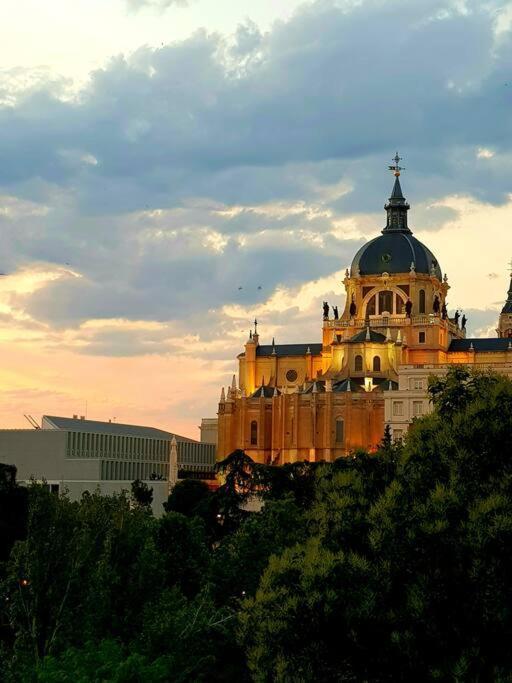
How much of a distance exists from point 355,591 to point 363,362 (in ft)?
413

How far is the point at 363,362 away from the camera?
160125mm

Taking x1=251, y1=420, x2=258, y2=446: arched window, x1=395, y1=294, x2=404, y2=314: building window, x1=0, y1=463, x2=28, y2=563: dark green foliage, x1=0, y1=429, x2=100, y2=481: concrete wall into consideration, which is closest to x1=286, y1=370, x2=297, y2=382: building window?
x1=251, y1=420, x2=258, y2=446: arched window

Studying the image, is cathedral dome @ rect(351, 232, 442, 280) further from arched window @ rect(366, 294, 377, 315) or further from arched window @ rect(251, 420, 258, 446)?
arched window @ rect(251, 420, 258, 446)

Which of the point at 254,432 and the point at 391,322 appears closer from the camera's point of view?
the point at 254,432

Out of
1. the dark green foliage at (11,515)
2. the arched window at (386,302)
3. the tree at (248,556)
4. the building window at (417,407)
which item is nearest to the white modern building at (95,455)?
the building window at (417,407)

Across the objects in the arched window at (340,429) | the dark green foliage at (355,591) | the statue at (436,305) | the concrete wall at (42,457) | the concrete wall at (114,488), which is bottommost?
the dark green foliage at (355,591)

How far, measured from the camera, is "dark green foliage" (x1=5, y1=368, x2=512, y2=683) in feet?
110

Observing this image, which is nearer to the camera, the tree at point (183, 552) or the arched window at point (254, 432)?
the tree at point (183, 552)

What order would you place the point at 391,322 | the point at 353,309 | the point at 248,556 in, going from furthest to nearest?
1. the point at 353,309
2. the point at 391,322
3. the point at 248,556

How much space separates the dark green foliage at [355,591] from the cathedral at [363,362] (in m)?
Answer: 95.6

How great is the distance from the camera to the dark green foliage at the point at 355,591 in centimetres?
3362

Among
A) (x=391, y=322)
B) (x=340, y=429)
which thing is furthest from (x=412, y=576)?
(x=391, y=322)

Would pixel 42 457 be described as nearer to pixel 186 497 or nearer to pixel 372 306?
pixel 186 497

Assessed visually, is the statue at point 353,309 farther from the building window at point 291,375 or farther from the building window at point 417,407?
the building window at point 417,407
